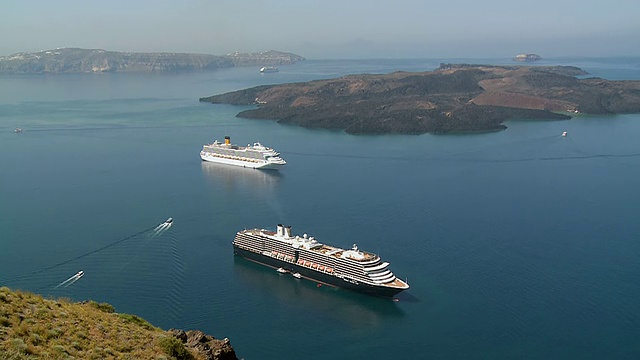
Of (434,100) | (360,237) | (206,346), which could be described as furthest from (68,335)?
(434,100)

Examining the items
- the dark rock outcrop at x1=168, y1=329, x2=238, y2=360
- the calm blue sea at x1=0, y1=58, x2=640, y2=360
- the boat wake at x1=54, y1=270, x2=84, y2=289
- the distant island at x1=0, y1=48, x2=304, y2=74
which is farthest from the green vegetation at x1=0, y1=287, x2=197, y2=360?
the distant island at x1=0, y1=48, x2=304, y2=74

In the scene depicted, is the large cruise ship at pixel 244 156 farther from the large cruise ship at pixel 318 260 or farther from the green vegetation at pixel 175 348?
the green vegetation at pixel 175 348

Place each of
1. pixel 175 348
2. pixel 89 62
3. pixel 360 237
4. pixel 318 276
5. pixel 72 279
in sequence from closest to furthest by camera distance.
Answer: pixel 175 348, pixel 72 279, pixel 318 276, pixel 360 237, pixel 89 62

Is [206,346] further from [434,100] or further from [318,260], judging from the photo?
[434,100]

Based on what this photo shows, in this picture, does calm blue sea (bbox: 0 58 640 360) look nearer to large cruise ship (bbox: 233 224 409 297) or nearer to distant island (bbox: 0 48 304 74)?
large cruise ship (bbox: 233 224 409 297)

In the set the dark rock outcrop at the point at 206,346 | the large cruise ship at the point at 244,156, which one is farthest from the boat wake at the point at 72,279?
the large cruise ship at the point at 244,156
